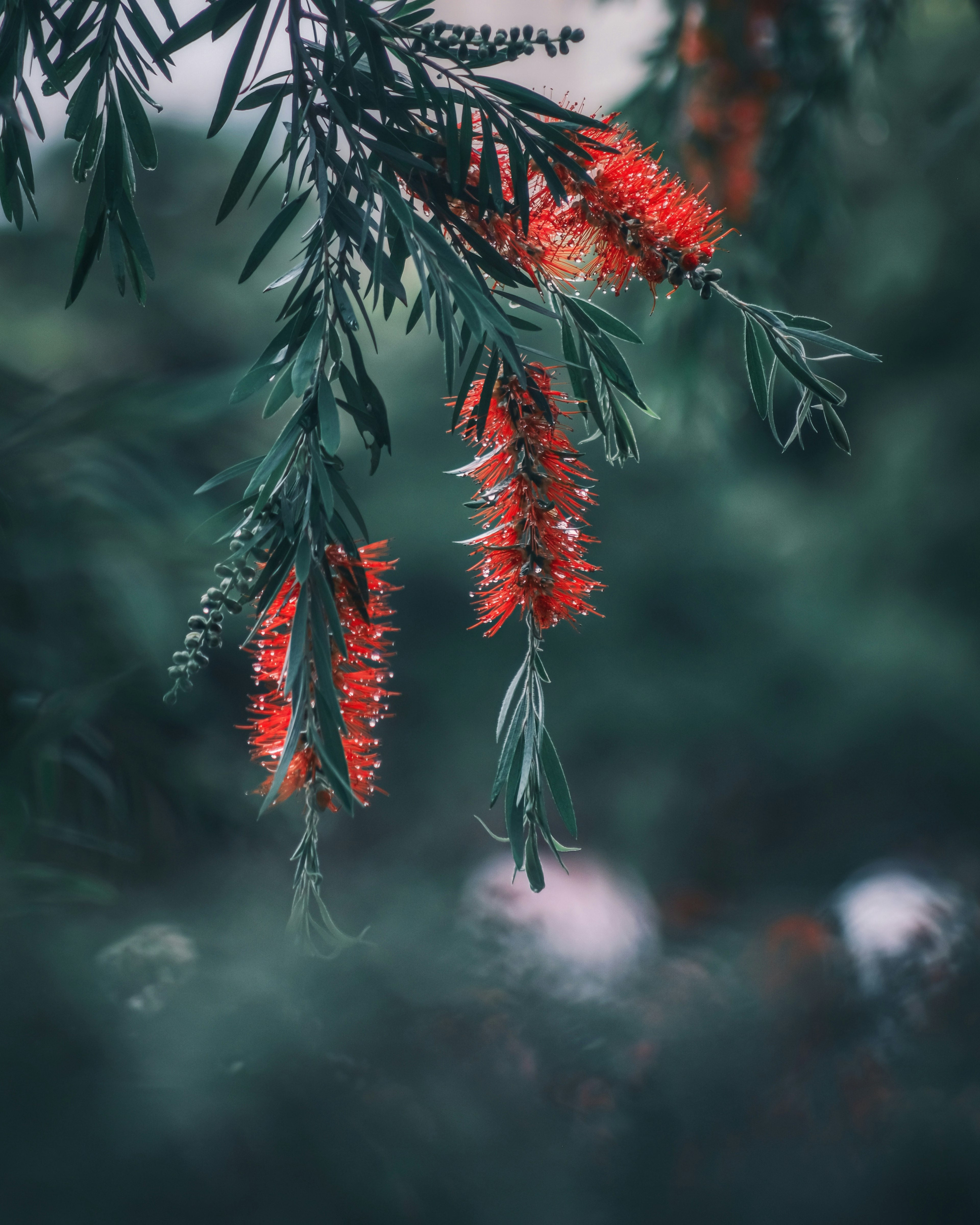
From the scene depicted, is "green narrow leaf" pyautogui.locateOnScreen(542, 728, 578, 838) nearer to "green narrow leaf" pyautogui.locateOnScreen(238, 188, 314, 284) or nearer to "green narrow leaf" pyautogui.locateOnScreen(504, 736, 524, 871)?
"green narrow leaf" pyautogui.locateOnScreen(504, 736, 524, 871)

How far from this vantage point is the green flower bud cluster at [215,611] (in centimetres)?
28

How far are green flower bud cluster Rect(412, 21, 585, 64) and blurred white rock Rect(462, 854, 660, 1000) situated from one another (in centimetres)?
127

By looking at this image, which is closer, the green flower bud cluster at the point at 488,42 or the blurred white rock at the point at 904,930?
the green flower bud cluster at the point at 488,42

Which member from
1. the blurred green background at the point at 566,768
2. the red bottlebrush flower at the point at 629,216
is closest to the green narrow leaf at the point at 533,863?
the blurred green background at the point at 566,768

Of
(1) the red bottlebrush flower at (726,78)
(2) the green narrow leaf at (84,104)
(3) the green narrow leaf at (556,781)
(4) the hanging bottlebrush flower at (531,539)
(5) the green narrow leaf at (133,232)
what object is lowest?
(3) the green narrow leaf at (556,781)

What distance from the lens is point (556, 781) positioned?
364 millimetres

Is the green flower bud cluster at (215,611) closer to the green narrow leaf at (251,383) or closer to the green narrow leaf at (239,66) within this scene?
the green narrow leaf at (251,383)

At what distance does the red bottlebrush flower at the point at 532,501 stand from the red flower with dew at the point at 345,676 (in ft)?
0.17

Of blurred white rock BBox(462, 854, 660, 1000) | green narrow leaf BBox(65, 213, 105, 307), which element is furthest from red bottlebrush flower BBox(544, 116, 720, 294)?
blurred white rock BBox(462, 854, 660, 1000)

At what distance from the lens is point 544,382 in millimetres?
338

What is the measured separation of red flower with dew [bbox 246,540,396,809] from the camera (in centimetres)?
32

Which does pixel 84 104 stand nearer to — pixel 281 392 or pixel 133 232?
pixel 133 232

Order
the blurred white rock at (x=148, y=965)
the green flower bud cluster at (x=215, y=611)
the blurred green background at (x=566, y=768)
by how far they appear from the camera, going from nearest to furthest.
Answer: the green flower bud cluster at (x=215, y=611) < the blurred green background at (x=566, y=768) < the blurred white rock at (x=148, y=965)

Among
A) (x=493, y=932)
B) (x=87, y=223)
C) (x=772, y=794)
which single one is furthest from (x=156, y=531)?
(x=772, y=794)
